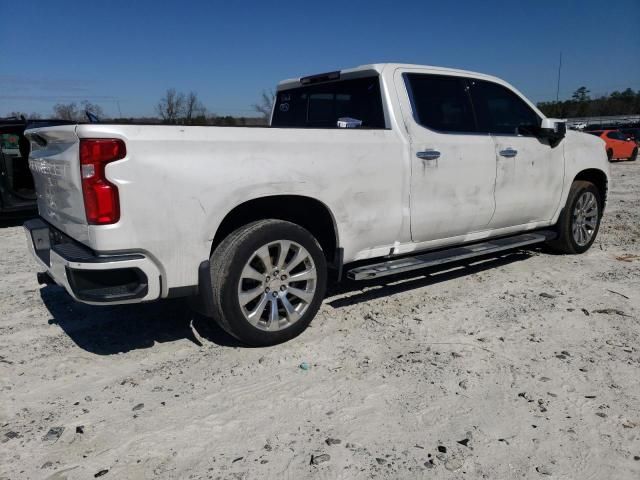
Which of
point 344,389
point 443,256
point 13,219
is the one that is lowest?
point 344,389

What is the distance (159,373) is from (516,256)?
4.37m

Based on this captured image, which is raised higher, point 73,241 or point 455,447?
point 73,241

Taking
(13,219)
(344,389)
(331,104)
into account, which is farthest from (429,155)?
(13,219)

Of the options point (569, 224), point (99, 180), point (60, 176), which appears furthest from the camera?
point (569, 224)

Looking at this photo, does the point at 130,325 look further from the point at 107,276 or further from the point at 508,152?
the point at 508,152

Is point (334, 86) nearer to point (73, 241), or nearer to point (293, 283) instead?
point (293, 283)

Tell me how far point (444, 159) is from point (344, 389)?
2.18 metres

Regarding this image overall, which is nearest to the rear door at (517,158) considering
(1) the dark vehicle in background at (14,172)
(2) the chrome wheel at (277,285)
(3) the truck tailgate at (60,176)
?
(2) the chrome wheel at (277,285)

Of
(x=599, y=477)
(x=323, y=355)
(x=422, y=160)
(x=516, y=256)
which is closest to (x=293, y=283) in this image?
(x=323, y=355)

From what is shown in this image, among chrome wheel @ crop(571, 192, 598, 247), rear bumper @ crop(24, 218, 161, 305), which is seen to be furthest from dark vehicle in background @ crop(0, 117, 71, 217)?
chrome wheel @ crop(571, 192, 598, 247)

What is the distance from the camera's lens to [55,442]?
2.58m

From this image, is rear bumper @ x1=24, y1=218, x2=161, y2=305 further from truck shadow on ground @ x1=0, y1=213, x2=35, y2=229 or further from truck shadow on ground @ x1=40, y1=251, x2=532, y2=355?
truck shadow on ground @ x1=0, y1=213, x2=35, y2=229

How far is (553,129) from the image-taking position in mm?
5152

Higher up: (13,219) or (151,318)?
(13,219)
